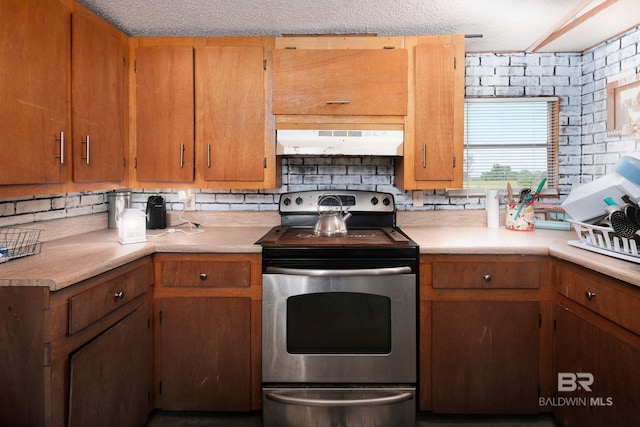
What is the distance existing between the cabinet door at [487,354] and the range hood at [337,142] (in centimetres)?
92

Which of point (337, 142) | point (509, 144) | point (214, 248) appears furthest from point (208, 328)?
point (509, 144)

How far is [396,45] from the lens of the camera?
2547 millimetres

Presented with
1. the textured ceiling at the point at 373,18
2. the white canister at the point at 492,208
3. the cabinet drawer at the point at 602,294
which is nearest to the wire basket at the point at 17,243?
the textured ceiling at the point at 373,18

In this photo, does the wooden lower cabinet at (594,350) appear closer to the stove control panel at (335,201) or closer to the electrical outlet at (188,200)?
the stove control panel at (335,201)

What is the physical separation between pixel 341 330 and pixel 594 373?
107 centimetres

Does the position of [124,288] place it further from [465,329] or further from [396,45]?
[396,45]

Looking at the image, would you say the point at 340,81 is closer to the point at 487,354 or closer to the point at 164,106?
the point at 164,106

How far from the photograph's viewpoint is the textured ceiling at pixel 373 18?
2.21 metres

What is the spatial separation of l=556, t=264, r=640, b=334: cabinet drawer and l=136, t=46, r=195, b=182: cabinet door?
2.04 m

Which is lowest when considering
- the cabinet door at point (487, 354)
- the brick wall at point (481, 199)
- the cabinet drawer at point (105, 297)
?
the cabinet door at point (487, 354)

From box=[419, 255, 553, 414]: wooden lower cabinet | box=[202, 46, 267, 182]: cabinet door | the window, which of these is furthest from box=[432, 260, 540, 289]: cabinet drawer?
box=[202, 46, 267, 182]: cabinet door

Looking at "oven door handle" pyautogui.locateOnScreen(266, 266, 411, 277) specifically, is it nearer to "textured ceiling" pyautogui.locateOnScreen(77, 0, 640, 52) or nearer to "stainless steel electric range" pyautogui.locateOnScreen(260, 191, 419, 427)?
"stainless steel electric range" pyautogui.locateOnScreen(260, 191, 419, 427)

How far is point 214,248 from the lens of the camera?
86.4 inches

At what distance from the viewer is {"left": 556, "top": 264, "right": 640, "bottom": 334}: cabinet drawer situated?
5.23 ft
